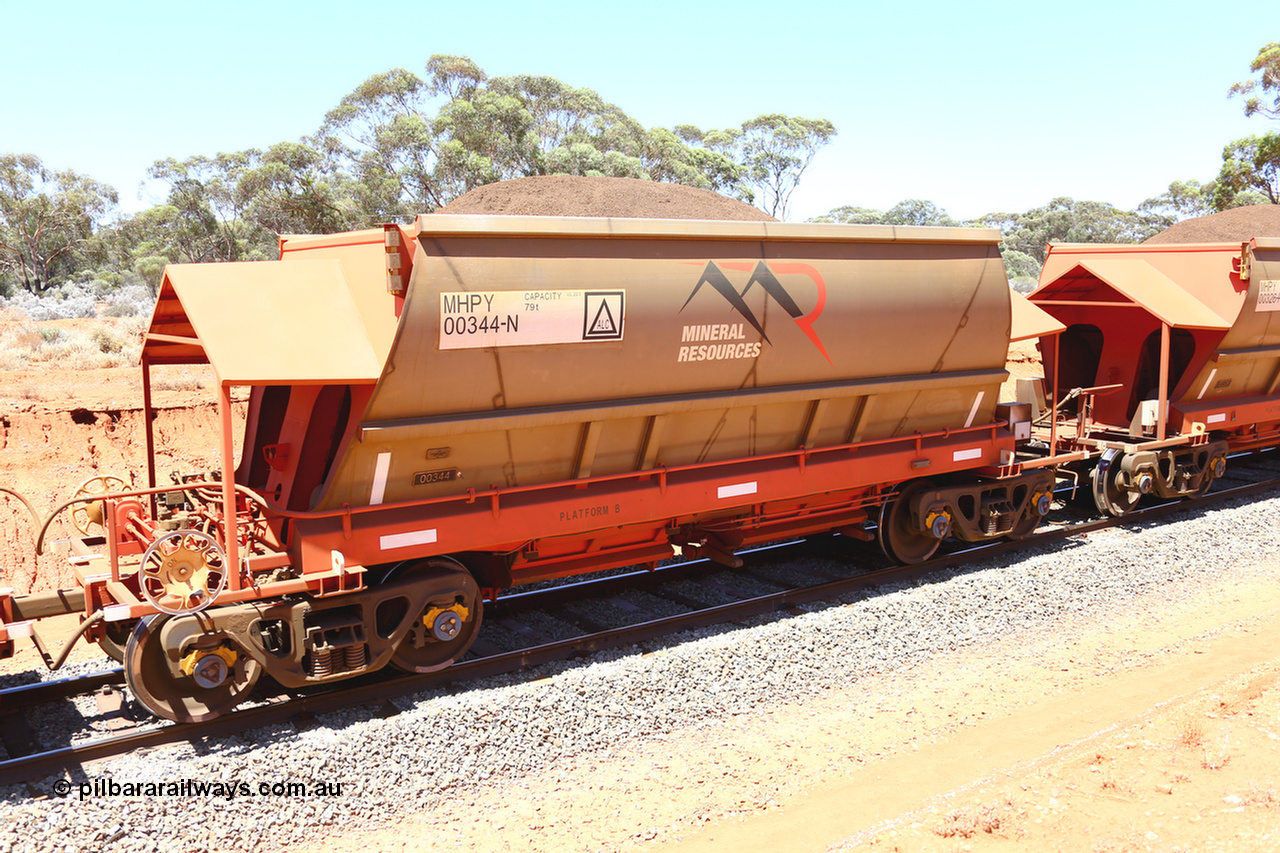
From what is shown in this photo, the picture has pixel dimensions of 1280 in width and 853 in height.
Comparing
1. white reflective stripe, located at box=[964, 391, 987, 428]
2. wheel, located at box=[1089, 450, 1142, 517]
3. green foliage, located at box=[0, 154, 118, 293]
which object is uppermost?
green foliage, located at box=[0, 154, 118, 293]

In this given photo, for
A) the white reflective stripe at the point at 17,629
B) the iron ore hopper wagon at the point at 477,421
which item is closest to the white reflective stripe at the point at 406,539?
the iron ore hopper wagon at the point at 477,421

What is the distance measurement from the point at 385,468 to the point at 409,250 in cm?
170

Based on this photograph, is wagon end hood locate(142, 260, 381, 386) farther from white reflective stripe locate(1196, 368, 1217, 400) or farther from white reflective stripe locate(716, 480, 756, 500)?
white reflective stripe locate(1196, 368, 1217, 400)

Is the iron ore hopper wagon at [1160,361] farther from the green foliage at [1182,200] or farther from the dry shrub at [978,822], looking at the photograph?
the green foliage at [1182,200]

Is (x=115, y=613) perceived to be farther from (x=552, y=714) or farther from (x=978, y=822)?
(x=978, y=822)

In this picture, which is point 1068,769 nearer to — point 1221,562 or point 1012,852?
point 1012,852

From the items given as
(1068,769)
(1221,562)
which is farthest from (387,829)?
(1221,562)

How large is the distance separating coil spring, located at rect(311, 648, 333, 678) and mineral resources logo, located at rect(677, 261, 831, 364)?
A: 3.82 metres

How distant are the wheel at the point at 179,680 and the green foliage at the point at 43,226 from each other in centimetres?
4765

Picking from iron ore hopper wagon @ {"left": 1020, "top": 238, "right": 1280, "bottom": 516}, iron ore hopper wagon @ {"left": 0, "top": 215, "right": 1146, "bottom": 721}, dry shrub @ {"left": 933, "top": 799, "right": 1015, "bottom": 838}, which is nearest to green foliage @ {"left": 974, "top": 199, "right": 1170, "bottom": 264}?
iron ore hopper wagon @ {"left": 1020, "top": 238, "right": 1280, "bottom": 516}

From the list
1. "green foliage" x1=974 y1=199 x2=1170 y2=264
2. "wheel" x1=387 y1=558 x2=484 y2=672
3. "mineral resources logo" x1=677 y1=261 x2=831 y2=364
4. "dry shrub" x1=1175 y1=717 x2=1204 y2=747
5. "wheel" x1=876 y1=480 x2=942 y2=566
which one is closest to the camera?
"dry shrub" x1=1175 y1=717 x2=1204 y2=747

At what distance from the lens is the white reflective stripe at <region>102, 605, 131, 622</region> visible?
20.9 ft

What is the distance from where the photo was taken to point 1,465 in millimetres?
14492

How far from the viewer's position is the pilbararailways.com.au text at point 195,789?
5949 millimetres
